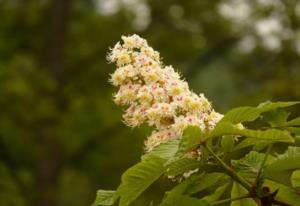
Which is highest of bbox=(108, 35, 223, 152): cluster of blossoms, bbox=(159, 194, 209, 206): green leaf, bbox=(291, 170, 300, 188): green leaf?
bbox=(108, 35, 223, 152): cluster of blossoms

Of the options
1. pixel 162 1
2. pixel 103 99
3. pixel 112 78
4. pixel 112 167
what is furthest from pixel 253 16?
pixel 112 78

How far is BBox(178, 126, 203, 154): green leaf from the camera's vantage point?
241 cm

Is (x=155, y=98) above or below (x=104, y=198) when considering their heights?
above

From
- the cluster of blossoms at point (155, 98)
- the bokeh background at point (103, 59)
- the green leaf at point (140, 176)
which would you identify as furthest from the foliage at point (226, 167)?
the bokeh background at point (103, 59)

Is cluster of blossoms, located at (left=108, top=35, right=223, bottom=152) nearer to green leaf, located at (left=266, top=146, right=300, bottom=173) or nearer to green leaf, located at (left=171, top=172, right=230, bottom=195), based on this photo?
green leaf, located at (left=171, top=172, right=230, bottom=195)

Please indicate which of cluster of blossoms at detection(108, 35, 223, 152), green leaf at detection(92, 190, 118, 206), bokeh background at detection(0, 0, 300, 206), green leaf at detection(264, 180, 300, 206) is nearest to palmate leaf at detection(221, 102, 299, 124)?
cluster of blossoms at detection(108, 35, 223, 152)

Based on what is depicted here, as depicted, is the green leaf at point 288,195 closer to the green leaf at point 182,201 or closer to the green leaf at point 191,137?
the green leaf at point 182,201

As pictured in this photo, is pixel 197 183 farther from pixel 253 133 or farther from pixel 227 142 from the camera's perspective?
pixel 253 133

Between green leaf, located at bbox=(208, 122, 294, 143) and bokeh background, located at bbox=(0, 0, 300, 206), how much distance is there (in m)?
14.2

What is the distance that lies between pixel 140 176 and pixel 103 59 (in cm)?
1618

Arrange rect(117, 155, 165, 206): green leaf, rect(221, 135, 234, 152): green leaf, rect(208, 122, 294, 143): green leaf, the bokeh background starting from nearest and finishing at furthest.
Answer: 1. rect(208, 122, 294, 143): green leaf
2. rect(117, 155, 165, 206): green leaf
3. rect(221, 135, 234, 152): green leaf
4. the bokeh background

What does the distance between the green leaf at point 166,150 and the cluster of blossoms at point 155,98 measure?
0.44 feet

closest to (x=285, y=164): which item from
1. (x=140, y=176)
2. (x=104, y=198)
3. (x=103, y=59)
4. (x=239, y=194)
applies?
(x=239, y=194)

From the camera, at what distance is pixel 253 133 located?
2.36 metres
